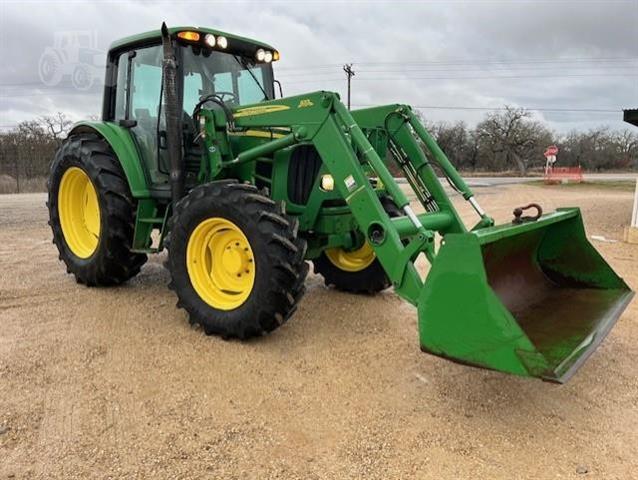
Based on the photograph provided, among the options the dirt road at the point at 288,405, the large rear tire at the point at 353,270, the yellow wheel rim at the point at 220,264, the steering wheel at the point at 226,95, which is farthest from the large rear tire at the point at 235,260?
the large rear tire at the point at 353,270

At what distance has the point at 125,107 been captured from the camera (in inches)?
215

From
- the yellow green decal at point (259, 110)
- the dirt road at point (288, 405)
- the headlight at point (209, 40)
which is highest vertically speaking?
the headlight at point (209, 40)

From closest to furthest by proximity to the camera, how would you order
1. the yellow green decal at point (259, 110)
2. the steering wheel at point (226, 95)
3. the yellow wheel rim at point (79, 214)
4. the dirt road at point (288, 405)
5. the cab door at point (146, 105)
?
1. the dirt road at point (288, 405)
2. the yellow green decal at point (259, 110)
3. the steering wheel at point (226, 95)
4. the cab door at point (146, 105)
5. the yellow wheel rim at point (79, 214)

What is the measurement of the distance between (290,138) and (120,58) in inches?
94.7

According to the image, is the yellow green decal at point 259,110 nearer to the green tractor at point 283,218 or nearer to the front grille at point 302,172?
the green tractor at point 283,218

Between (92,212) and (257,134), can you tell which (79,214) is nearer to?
(92,212)

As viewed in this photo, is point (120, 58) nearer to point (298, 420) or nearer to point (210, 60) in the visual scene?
→ point (210, 60)

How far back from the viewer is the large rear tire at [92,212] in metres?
5.13

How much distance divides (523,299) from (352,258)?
1926 millimetres

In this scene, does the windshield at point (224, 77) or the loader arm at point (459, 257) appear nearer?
the loader arm at point (459, 257)

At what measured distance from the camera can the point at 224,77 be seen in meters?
5.18

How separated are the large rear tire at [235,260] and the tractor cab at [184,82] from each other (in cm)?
96

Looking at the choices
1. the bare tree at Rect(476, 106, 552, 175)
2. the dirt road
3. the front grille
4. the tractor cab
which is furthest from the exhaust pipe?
the bare tree at Rect(476, 106, 552, 175)

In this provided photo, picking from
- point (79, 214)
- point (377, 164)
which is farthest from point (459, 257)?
point (79, 214)
